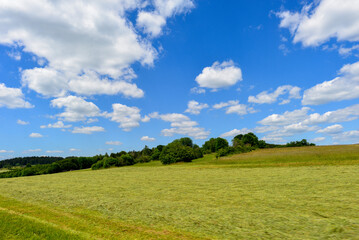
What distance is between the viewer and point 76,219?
11086 mm

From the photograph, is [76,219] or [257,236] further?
[76,219]

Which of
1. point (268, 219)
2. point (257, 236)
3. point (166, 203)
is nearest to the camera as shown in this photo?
point (257, 236)

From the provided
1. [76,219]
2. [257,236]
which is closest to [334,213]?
[257,236]

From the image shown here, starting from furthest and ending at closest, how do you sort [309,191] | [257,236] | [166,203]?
1. [309,191]
2. [166,203]
3. [257,236]

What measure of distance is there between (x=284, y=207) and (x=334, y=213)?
2371 mm

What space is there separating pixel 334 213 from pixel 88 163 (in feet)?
417

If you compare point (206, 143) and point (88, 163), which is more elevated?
point (206, 143)

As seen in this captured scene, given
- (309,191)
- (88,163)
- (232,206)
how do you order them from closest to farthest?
1. (232,206)
2. (309,191)
3. (88,163)

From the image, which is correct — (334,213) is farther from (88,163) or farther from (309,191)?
(88,163)

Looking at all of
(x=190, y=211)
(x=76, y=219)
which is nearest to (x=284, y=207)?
(x=190, y=211)

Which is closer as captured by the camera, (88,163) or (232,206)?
(232,206)

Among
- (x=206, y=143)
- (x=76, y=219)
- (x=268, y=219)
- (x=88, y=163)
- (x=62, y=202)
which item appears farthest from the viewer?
(x=206, y=143)

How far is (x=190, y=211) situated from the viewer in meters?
11.4

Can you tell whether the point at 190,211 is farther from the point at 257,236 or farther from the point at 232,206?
the point at 257,236
